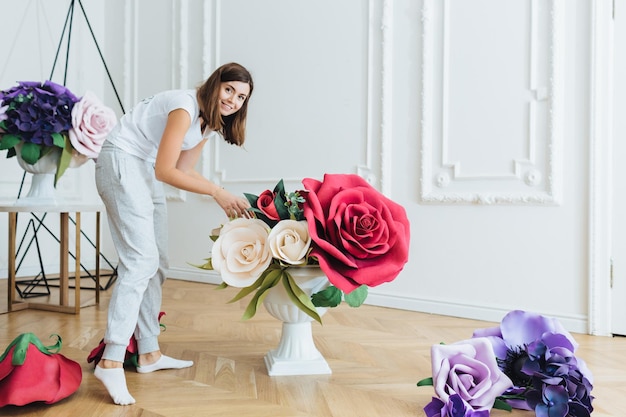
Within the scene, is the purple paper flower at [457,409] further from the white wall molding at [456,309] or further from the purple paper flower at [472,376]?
the white wall molding at [456,309]

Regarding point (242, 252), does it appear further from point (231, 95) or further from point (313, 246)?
point (231, 95)

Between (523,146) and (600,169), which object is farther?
(523,146)

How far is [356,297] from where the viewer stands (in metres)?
1.56

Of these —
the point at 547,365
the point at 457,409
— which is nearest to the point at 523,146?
the point at 547,365

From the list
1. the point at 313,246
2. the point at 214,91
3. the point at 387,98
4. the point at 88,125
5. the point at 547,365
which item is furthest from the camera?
the point at 387,98

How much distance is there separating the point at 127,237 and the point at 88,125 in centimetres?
129

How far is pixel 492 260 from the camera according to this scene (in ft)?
8.82

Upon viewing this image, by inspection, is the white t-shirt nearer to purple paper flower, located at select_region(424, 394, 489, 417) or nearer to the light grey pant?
the light grey pant

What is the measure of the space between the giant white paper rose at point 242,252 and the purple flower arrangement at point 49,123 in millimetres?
1481

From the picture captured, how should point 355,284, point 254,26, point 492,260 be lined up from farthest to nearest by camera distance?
point 254,26 → point 492,260 → point 355,284

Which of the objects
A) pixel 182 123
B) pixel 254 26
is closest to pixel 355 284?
pixel 182 123

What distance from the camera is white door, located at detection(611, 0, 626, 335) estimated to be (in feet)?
7.92

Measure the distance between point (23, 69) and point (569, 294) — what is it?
366 centimetres

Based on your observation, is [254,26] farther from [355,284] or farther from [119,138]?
[355,284]
